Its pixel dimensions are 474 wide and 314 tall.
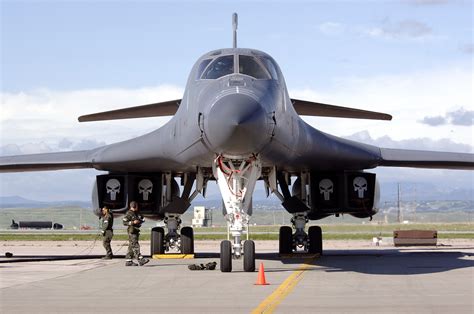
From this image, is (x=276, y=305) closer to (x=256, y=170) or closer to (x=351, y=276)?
(x=351, y=276)

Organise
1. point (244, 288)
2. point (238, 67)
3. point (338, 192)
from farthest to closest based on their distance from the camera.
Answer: point (338, 192) < point (238, 67) < point (244, 288)

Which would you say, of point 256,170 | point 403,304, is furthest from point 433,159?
point 403,304

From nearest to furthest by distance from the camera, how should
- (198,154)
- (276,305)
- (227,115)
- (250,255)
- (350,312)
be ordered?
(350,312), (276,305), (227,115), (250,255), (198,154)

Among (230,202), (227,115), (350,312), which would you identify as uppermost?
(227,115)

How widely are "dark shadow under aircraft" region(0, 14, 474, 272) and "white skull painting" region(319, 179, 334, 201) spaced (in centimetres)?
2

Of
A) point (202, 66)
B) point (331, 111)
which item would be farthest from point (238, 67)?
point (331, 111)

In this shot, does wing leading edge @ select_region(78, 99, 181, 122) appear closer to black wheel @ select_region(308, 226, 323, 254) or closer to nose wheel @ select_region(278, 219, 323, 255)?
nose wheel @ select_region(278, 219, 323, 255)

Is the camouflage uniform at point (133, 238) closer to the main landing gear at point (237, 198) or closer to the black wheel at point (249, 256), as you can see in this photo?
the main landing gear at point (237, 198)

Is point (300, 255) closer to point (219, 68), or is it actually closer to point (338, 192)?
point (338, 192)

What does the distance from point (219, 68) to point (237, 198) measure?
2550mm

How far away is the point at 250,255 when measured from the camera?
1556 centimetres

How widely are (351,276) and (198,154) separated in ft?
12.5

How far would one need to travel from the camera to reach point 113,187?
21469 millimetres

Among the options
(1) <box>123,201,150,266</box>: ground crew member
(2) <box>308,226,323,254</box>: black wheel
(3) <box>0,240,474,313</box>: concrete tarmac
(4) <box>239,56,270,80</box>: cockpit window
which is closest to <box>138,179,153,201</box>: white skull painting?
(1) <box>123,201,150,266</box>: ground crew member
